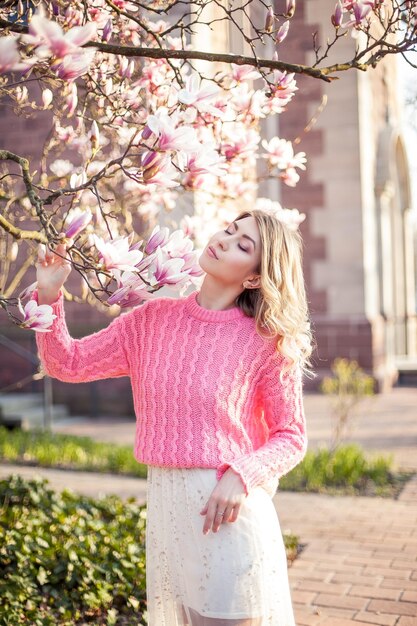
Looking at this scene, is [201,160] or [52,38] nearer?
[52,38]

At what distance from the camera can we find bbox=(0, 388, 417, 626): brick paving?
345cm

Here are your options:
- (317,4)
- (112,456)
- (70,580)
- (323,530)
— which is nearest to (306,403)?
(112,456)

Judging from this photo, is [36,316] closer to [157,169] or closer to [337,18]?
[157,169]

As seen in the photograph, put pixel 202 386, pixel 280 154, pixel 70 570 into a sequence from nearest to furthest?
1. pixel 202 386
2. pixel 280 154
3. pixel 70 570

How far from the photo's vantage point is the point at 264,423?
233 cm

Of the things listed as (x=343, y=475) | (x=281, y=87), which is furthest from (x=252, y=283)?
(x=343, y=475)

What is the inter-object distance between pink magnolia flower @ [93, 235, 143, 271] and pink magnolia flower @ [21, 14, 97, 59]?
0.52 meters

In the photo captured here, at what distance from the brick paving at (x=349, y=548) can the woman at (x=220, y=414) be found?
1.38 m

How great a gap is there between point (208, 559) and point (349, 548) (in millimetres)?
2526

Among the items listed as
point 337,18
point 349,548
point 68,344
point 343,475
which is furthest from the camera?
point 343,475

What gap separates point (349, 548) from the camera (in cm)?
434

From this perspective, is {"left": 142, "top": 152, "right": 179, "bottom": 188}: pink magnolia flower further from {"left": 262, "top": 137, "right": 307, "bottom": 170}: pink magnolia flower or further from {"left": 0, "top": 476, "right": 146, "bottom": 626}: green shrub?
{"left": 0, "top": 476, "right": 146, "bottom": 626}: green shrub

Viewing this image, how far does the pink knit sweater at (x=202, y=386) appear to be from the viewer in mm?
2102

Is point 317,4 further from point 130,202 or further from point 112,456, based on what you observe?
point 112,456
